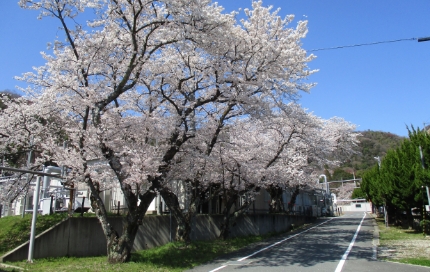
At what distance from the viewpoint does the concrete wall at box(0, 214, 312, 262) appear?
38.8ft

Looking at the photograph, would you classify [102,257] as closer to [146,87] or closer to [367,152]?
[146,87]

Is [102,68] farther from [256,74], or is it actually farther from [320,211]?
[320,211]

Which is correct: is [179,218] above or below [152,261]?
above

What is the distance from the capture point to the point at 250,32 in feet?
47.7

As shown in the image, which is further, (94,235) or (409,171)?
(409,171)

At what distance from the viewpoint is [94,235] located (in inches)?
537

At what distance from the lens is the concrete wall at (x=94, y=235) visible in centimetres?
1184

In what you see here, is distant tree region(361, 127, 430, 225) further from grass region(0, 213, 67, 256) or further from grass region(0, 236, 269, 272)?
grass region(0, 213, 67, 256)

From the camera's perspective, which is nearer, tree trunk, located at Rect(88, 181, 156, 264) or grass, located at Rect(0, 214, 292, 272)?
grass, located at Rect(0, 214, 292, 272)

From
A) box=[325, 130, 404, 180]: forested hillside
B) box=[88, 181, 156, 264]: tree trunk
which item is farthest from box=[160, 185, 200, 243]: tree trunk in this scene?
box=[325, 130, 404, 180]: forested hillside

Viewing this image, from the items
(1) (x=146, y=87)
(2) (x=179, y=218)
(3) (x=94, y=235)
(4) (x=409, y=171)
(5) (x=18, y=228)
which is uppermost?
(1) (x=146, y=87)

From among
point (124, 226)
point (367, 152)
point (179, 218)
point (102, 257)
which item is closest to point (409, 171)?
point (179, 218)

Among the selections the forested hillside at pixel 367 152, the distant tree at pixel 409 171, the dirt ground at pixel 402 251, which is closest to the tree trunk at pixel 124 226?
the dirt ground at pixel 402 251

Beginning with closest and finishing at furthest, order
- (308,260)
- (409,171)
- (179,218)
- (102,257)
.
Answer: (308,260) < (102,257) < (179,218) < (409,171)
